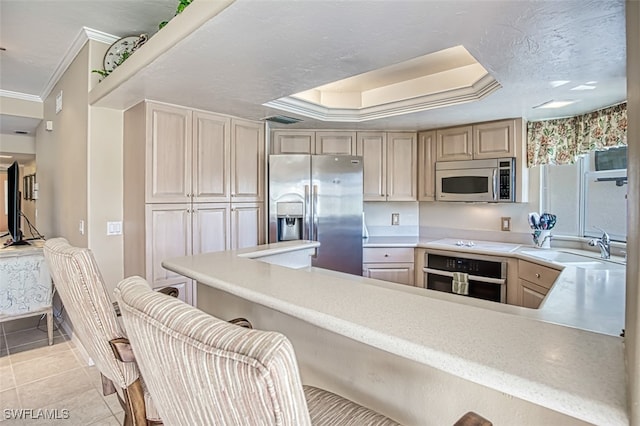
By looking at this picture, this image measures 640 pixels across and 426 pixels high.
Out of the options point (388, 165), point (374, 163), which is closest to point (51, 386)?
point (374, 163)

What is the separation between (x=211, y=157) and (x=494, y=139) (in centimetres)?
270

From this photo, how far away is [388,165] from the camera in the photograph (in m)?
4.01

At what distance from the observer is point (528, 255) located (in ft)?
9.46

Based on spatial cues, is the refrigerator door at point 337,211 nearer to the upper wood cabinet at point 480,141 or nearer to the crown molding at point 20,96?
the upper wood cabinet at point 480,141

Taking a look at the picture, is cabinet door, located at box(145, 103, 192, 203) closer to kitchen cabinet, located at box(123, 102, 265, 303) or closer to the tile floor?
kitchen cabinet, located at box(123, 102, 265, 303)

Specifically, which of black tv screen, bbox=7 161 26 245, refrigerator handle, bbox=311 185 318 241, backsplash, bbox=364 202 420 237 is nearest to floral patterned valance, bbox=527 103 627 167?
backsplash, bbox=364 202 420 237

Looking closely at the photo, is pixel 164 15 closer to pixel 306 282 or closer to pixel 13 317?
pixel 306 282

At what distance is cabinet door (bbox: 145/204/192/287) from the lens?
266cm

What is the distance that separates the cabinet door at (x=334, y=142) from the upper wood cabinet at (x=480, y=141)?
98cm

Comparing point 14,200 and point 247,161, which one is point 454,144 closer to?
point 247,161

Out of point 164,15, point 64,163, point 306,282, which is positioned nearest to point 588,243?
point 306,282

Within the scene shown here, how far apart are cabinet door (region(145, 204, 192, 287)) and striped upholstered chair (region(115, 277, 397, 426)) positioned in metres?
2.04

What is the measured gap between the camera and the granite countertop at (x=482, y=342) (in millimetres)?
599

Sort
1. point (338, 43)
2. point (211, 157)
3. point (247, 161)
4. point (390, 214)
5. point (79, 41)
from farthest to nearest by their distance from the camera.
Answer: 1. point (390, 214)
2. point (247, 161)
3. point (211, 157)
4. point (79, 41)
5. point (338, 43)
